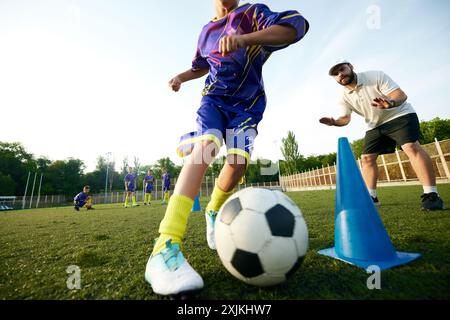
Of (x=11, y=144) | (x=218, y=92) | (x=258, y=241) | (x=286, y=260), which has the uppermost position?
(x=11, y=144)

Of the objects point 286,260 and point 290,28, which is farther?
point 290,28

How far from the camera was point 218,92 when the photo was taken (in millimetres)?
2080

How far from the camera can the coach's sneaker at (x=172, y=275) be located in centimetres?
107

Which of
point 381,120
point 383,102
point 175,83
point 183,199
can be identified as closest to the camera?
point 183,199

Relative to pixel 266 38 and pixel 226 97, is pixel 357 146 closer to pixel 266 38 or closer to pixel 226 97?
pixel 226 97

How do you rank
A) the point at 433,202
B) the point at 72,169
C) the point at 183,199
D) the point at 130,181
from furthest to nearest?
the point at 72,169 < the point at 130,181 < the point at 433,202 < the point at 183,199

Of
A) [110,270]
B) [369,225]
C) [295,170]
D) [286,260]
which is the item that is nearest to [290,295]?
[286,260]

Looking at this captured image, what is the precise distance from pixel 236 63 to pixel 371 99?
8.67 ft

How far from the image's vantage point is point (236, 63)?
202cm

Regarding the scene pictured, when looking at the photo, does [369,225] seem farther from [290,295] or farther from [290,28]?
[290,28]

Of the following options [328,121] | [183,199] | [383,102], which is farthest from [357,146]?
[183,199]

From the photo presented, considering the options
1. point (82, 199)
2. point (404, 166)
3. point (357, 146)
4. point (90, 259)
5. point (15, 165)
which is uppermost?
point (357, 146)

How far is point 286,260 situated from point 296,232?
17cm
